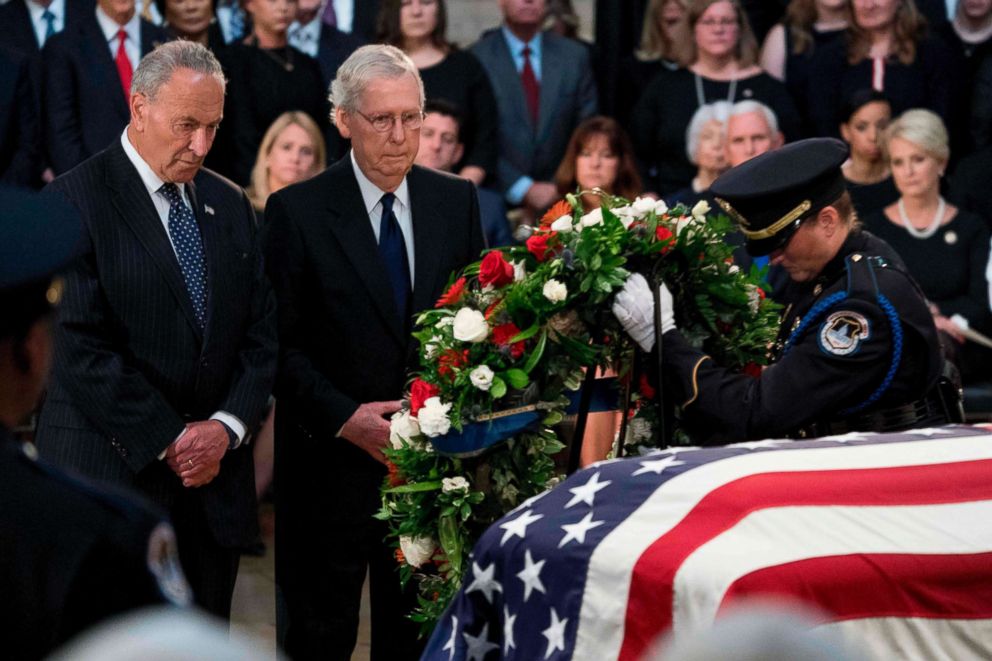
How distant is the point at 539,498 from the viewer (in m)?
3.61

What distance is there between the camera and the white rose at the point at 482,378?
3.91m

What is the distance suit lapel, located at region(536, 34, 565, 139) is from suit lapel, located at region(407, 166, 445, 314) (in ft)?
10.00

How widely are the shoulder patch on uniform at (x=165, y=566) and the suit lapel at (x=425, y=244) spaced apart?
8.02 ft

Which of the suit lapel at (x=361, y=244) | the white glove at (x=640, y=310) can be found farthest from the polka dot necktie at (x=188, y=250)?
the white glove at (x=640, y=310)

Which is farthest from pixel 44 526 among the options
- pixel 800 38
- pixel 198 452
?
pixel 800 38

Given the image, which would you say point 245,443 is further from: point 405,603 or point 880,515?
point 880,515

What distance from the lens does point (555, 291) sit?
152 inches

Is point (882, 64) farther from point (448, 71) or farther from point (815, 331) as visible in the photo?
point (815, 331)

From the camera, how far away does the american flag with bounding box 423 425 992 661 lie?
10.4ft

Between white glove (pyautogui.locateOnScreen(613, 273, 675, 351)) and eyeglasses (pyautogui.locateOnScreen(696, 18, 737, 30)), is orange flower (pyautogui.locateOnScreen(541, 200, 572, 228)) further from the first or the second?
eyeglasses (pyautogui.locateOnScreen(696, 18, 737, 30))

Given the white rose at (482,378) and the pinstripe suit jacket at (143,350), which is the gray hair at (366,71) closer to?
the pinstripe suit jacket at (143,350)

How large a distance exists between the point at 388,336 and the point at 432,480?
2.22 feet

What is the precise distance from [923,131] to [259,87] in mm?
2894

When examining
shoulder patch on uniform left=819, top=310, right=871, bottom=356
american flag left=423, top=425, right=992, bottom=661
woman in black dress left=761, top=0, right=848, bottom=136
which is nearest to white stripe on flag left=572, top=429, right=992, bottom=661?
american flag left=423, top=425, right=992, bottom=661
